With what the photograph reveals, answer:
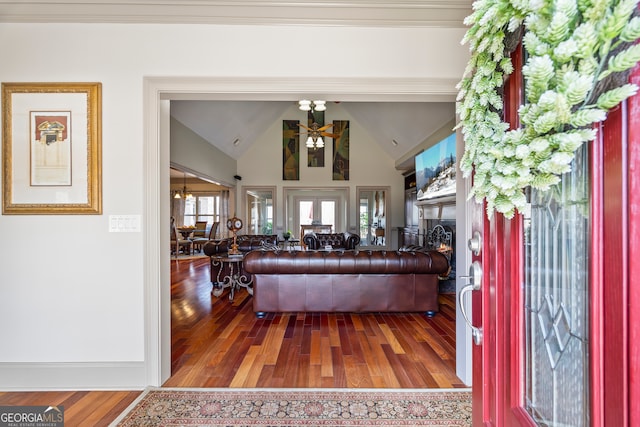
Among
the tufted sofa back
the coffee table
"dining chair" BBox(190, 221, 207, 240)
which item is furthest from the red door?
"dining chair" BBox(190, 221, 207, 240)

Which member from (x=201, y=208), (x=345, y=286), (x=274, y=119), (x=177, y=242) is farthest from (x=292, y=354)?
(x=201, y=208)

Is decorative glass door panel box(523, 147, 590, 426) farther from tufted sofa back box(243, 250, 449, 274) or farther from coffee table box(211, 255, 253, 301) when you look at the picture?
coffee table box(211, 255, 253, 301)

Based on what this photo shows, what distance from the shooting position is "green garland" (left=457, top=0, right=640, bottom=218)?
552 millimetres

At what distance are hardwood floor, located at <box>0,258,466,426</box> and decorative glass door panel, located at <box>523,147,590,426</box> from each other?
1502mm

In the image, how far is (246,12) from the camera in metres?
2.04

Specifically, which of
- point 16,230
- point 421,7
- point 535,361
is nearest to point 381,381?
point 535,361

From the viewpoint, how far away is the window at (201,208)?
11711 mm

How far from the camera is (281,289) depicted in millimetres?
3564

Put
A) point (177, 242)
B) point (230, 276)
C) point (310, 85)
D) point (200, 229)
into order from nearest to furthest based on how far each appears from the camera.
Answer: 1. point (310, 85)
2. point (230, 276)
3. point (177, 242)
4. point (200, 229)

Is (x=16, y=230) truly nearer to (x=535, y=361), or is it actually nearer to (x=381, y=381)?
(x=381, y=381)

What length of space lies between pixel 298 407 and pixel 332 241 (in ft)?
17.3

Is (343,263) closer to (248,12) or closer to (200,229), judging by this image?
(248,12)

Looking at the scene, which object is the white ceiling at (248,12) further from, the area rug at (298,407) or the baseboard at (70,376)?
the area rug at (298,407)

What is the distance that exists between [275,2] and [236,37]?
0.36m
